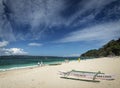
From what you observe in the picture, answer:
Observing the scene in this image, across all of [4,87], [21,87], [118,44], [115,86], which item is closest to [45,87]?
[21,87]

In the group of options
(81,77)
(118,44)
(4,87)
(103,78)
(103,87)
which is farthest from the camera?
(118,44)

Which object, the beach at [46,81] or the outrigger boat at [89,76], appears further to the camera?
the outrigger boat at [89,76]

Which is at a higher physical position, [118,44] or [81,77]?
[118,44]

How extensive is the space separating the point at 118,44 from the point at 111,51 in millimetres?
8452

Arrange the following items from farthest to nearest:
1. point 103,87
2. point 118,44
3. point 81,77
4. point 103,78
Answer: point 118,44
point 81,77
point 103,78
point 103,87

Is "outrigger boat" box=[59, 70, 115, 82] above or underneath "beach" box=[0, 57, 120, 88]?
above

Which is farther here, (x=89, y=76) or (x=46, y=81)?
(x=89, y=76)

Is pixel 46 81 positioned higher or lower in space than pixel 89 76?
lower

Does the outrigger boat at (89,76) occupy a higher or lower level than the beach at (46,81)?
higher

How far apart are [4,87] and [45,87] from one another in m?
2.96

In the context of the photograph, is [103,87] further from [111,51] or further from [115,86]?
[111,51]

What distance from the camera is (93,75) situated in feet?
36.2

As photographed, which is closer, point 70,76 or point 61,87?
point 61,87

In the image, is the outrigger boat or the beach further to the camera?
the outrigger boat
